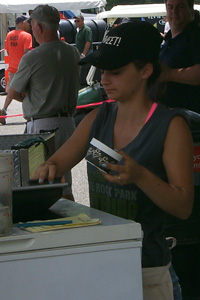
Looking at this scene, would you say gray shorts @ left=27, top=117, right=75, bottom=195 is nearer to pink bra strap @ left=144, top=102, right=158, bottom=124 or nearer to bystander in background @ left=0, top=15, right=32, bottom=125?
pink bra strap @ left=144, top=102, right=158, bottom=124

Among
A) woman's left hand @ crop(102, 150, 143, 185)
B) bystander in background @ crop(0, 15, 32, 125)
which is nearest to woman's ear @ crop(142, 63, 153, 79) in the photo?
woman's left hand @ crop(102, 150, 143, 185)

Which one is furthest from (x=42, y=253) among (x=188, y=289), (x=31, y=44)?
(x=31, y=44)

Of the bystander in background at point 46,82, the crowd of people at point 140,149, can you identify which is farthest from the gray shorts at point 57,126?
the crowd of people at point 140,149

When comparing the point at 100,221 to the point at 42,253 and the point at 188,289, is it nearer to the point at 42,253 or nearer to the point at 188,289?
the point at 42,253

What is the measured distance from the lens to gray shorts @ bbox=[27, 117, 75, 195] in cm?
527

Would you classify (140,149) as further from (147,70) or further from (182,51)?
(182,51)

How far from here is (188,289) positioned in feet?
12.7

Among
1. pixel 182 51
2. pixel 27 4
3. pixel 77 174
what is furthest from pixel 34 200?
pixel 27 4

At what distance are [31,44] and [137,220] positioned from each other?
11.4 metres

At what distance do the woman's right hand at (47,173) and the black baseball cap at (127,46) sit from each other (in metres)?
0.40

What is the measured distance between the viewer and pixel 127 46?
7.59 ft

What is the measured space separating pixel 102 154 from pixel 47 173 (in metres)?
0.42

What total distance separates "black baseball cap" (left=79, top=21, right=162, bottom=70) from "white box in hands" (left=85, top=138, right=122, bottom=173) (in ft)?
1.34

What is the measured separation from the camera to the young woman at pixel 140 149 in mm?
2146
